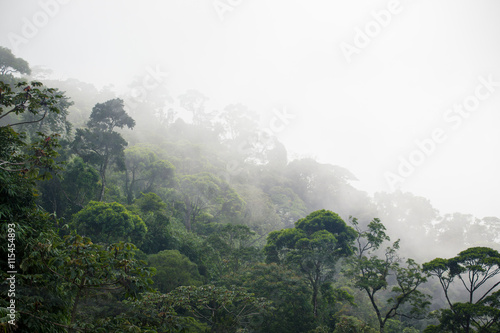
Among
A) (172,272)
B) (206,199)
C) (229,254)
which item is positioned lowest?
(172,272)

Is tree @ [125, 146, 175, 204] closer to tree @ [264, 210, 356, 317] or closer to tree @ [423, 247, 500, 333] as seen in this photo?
tree @ [264, 210, 356, 317]

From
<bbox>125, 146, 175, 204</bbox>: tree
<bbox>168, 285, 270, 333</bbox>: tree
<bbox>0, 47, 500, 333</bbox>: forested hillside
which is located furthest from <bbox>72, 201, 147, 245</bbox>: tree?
<bbox>125, 146, 175, 204</bbox>: tree

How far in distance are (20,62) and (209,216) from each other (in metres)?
23.1

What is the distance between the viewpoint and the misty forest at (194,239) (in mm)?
4426

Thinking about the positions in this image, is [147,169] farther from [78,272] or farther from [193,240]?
[78,272]

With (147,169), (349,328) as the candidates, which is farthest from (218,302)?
(147,169)

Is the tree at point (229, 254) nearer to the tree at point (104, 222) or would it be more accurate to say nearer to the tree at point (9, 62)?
the tree at point (104, 222)

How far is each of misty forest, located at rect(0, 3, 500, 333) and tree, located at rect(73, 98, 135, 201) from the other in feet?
0.32

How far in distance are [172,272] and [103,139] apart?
1139 cm

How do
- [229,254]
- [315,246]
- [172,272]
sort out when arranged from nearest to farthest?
1. [172,272]
2. [315,246]
3. [229,254]

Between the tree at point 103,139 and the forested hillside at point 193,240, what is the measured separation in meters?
0.10

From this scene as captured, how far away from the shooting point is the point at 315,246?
49.5 feet

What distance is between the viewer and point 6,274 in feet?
12.9

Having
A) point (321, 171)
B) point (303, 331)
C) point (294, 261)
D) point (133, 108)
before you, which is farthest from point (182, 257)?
point (133, 108)
